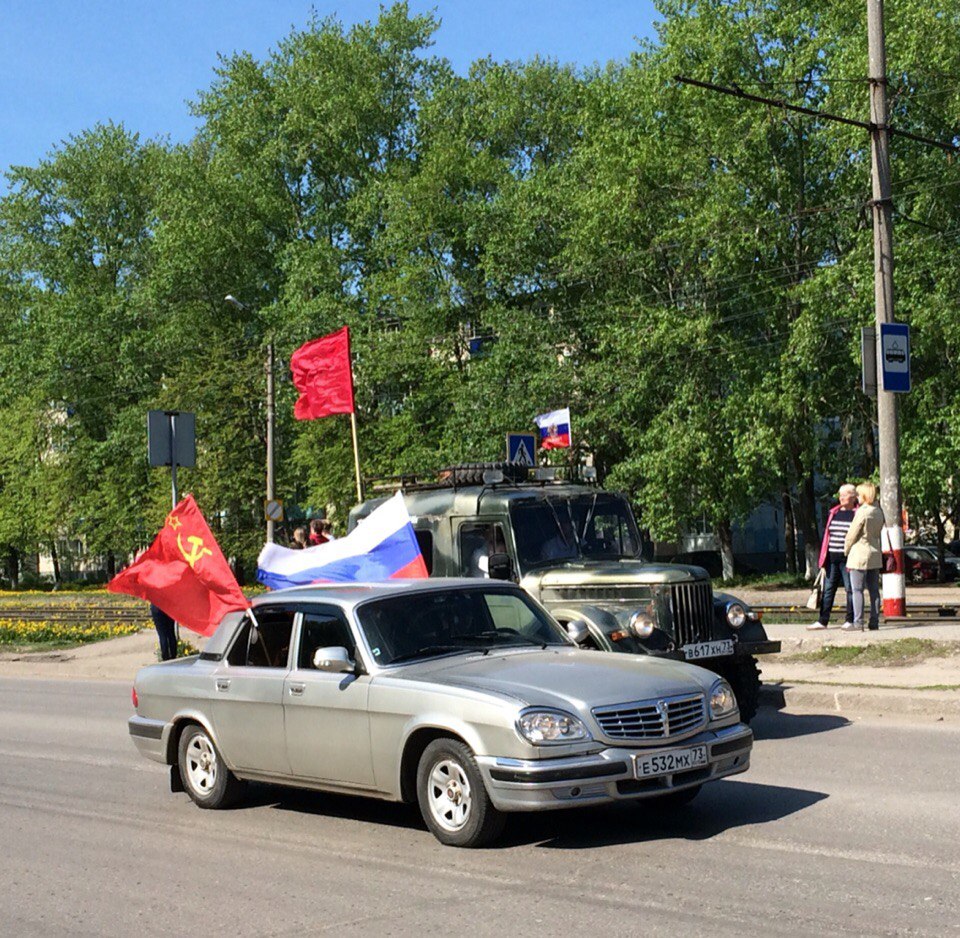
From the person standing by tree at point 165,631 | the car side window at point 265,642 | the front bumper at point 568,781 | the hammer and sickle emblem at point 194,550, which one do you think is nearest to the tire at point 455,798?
the front bumper at point 568,781

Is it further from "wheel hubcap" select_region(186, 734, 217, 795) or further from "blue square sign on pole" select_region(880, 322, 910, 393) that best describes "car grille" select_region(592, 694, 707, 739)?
"blue square sign on pole" select_region(880, 322, 910, 393)

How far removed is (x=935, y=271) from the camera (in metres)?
33.3

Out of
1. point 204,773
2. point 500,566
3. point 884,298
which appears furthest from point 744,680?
point 884,298

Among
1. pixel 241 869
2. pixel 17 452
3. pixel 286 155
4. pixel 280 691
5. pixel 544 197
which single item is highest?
pixel 286 155

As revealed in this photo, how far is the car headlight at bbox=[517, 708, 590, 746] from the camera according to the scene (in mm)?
7398

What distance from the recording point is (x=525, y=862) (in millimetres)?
7344

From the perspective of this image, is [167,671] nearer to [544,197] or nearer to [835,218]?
[835,218]

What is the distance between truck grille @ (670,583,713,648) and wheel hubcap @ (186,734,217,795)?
403 cm

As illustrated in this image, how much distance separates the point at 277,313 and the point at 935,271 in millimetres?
25783

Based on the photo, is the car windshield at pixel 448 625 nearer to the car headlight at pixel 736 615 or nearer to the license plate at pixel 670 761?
the license plate at pixel 670 761

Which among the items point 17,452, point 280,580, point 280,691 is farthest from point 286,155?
point 280,691

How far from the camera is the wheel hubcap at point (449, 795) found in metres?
7.70

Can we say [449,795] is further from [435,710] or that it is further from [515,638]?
[515,638]

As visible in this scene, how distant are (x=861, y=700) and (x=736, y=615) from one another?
180cm
